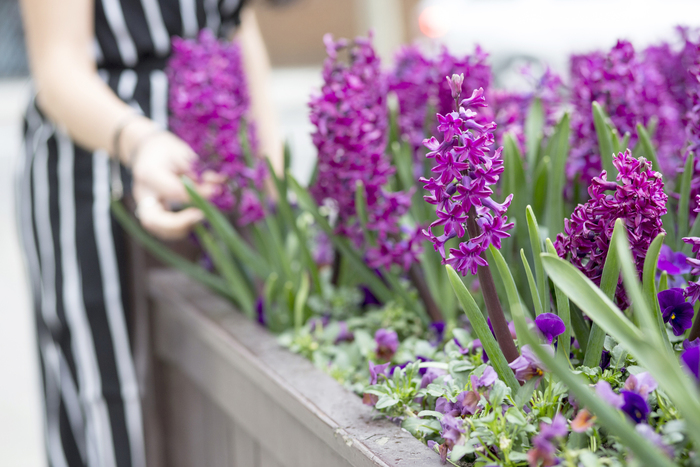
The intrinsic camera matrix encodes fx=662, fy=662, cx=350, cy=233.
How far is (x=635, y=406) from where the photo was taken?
50 centimetres

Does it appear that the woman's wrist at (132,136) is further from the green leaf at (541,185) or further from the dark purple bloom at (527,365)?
the dark purple bloom at (527,365)

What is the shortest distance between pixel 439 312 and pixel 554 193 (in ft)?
0.76

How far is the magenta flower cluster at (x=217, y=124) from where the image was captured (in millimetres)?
1051

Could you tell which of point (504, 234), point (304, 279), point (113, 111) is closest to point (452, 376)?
point (504, 234)

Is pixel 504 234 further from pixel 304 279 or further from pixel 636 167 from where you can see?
pixel 304 279

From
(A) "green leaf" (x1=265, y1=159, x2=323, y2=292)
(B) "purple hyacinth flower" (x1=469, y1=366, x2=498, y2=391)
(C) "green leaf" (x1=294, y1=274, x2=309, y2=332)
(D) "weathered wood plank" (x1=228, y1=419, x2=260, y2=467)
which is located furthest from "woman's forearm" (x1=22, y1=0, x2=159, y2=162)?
(B) "purple hyacinth flower" (x1=469, y1=366, x2=498, y2=391)

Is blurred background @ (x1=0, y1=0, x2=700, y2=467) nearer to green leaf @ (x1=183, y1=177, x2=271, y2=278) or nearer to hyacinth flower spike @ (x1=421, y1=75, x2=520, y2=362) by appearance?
green leaf @ (x1=183, y1=177, x2=271, y2=278)

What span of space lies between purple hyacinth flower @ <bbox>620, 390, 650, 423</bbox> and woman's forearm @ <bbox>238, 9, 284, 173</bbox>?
1005mm

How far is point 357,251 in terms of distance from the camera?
3.20ft

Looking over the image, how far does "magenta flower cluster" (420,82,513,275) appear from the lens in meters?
0.54

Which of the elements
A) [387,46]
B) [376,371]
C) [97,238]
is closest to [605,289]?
[376,371]

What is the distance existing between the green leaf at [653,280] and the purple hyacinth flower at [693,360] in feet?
0.12

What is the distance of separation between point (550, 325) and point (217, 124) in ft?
2.20

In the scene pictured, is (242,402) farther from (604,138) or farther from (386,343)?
(604,138)
